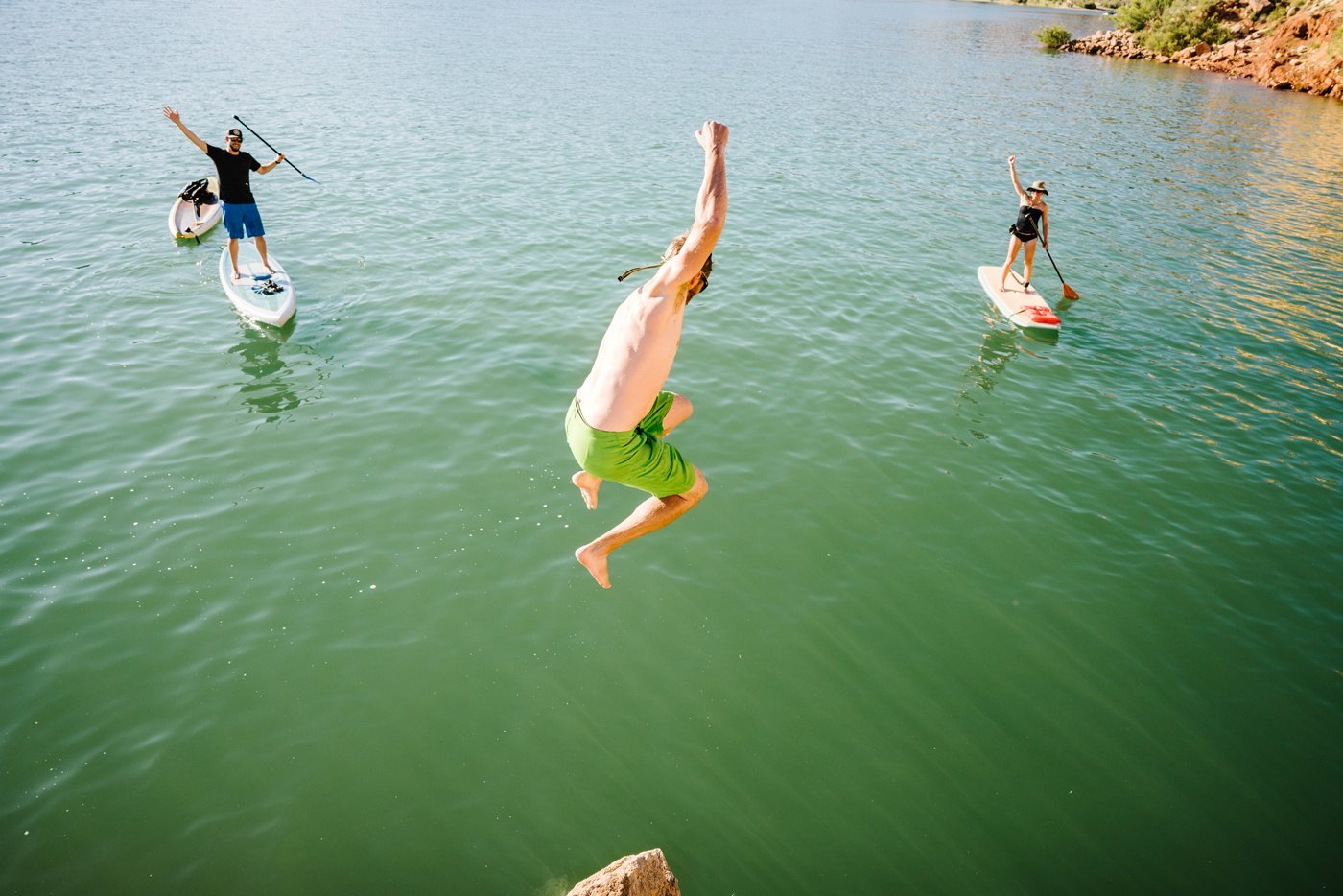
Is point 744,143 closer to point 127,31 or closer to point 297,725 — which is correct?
point 297,725

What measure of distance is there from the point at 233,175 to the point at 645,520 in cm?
1157

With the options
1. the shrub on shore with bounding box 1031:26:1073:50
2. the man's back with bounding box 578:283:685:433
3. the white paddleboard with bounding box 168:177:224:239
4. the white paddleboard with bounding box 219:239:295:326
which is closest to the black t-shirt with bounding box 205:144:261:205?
the white paddleboard with bounding box 219:239:295:326

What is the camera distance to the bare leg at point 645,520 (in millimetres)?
5848

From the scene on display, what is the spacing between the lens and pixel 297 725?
5895mm

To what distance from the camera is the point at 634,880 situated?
443cm

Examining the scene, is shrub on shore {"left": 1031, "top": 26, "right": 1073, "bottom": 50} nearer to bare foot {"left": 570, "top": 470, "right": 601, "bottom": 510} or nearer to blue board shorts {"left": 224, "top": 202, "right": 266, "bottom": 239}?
blue board shorts {"left": 224, "top": 202, "right": 266, "bottom": 239}

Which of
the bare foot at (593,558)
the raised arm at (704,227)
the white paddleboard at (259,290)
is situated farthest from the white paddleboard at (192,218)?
the raised arm at (704,227)

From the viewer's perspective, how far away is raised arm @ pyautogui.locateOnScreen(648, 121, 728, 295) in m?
4.29

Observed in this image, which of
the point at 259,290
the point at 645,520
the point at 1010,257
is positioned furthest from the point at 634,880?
the point at 1010,257

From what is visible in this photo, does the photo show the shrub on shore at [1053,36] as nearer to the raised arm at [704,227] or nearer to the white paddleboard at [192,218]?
the white paddleboard at [192,218]

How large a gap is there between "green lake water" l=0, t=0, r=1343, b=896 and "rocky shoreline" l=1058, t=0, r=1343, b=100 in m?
32.6

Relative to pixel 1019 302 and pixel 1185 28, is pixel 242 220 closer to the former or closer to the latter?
pixel 1019 302

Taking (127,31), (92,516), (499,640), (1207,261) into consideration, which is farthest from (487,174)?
(127,31)

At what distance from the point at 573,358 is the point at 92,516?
6566 millimetres
